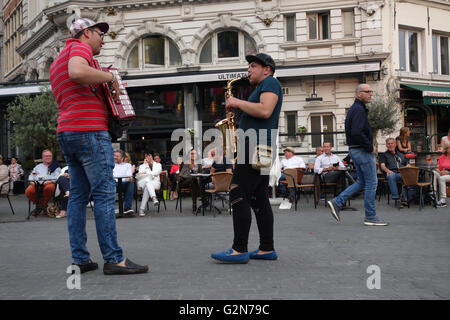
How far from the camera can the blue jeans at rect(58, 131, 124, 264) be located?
178 inches

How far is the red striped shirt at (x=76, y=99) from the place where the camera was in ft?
14.8

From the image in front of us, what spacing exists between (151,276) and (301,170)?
34.0ft

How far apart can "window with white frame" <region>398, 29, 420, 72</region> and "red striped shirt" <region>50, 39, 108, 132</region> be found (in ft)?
70.1

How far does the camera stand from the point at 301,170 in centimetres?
1445

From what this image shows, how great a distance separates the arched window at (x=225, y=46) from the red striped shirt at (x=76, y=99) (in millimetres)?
20341

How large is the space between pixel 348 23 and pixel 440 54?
540 cm

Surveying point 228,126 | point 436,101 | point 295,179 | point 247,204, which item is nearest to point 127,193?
point 295,179

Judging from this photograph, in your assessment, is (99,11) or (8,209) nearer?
(8,209)

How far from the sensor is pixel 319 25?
23766 mm

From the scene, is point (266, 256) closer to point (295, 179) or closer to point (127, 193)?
point (127, 193)

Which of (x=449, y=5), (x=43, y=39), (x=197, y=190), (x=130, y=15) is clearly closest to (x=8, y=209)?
(x=197, y=190)

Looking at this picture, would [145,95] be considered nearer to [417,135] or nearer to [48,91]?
[48,91]
